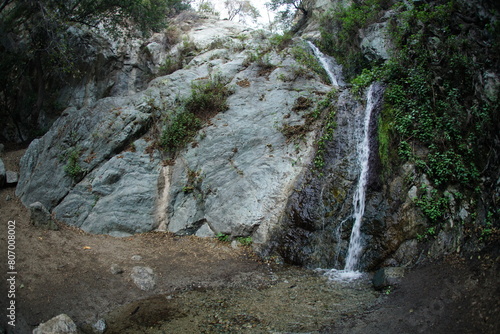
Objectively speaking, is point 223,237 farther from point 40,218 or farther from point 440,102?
point 440,102

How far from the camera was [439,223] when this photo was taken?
675 centimetres

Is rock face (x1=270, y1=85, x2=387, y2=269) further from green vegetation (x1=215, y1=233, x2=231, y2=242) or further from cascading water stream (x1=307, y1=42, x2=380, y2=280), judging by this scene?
green vegetation (x1=215, y1=233, x2=231, y2=242)

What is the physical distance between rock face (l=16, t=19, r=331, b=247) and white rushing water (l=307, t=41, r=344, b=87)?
214 cm

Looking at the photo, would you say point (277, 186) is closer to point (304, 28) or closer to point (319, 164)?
point (319, 164)

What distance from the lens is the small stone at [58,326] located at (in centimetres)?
516

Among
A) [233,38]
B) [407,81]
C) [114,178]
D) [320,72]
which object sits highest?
[233,38]

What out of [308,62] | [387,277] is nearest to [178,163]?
[308,62]

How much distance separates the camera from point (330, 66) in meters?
15.7

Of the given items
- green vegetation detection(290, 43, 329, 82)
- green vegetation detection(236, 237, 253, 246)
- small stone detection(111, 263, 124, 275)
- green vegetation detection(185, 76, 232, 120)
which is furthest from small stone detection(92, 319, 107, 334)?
green vegetation detection(290, 43, 329, 82)

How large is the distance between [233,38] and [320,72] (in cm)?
779

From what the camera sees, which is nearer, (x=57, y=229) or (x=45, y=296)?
(x=45, y=296)

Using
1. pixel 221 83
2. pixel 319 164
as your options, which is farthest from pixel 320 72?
pixel 319 164

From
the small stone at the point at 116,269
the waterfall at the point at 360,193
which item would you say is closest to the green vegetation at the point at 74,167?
the small stone at the point at 116,269

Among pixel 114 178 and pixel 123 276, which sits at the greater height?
pixel 114 178
